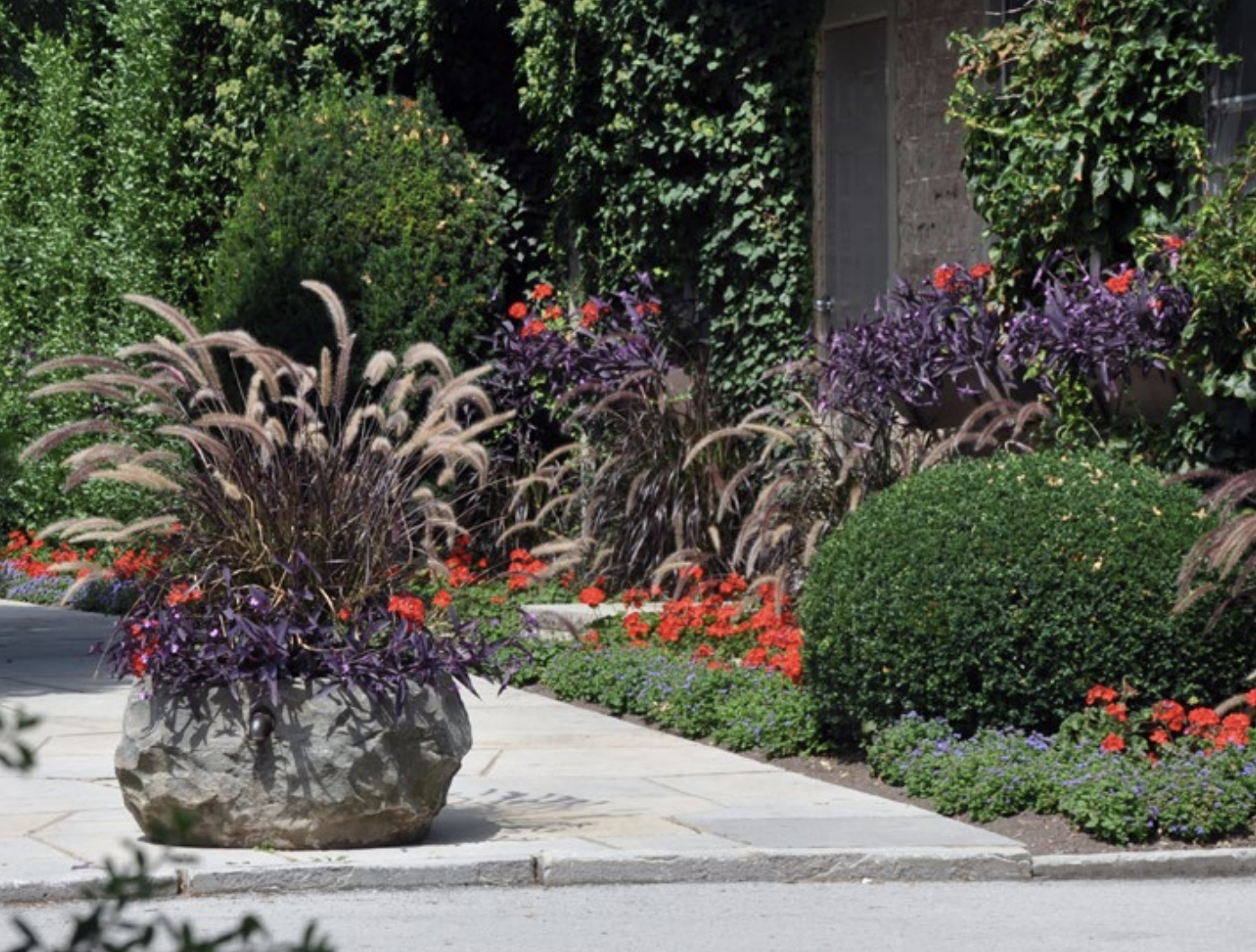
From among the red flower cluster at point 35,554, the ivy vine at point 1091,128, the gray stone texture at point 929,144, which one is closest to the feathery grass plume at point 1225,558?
the ivy vine at point 1091,128

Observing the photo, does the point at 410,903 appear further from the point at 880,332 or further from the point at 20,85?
the point at 20,85

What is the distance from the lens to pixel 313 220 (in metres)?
15.0

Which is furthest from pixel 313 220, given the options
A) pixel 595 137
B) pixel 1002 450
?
pixel 1002 450

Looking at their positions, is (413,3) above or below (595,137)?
above

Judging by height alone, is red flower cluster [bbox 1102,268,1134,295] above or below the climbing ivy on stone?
below

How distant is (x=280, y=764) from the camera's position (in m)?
7.29

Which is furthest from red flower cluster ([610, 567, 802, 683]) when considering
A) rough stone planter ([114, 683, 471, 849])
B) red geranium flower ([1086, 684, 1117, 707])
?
rough stone planter ([114, 683, 471, 849])

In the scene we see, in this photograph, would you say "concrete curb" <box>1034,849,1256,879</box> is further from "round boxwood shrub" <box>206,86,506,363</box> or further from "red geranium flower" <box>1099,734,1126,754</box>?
"round boxwood shrub" <box>206,86,506,363</box>

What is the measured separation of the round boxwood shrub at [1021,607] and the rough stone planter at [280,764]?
92.8 inches

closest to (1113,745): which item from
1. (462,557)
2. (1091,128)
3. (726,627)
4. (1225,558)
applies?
(1225,558)

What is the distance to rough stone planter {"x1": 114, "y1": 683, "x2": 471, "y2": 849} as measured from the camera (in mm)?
7273

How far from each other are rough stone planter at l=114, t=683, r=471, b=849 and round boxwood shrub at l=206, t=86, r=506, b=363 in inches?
292

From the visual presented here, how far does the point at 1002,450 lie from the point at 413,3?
8105mm

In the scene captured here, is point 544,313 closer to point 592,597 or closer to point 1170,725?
point 592,597
